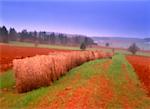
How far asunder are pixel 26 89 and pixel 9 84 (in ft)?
9.66

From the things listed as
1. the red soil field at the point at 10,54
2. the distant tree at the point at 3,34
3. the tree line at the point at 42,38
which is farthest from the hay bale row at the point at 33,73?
the tree line at the point at 42,38

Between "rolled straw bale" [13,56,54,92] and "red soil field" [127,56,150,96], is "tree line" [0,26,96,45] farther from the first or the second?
"rolled straw bale" [13,56,54,92]

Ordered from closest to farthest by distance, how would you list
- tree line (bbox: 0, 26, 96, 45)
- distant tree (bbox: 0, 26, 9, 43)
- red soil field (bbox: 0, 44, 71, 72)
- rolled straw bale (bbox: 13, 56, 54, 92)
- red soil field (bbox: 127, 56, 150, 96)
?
rolled straw bale (bbox: 13, 56, 54, 92) < red soil field (bbox: 127, 56, 150, 96) < red soil field (bbox: 0, 44, 71, 72) < distant tree (bbox: 0, 26, 9, 43) < tree line (bbox: 0, 26, 96, 45)

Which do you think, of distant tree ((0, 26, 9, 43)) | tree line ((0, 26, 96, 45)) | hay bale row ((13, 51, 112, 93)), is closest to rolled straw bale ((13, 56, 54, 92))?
hay bale row ((13, 51, 112, 93))

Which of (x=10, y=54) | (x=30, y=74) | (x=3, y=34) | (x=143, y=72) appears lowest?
(x=143, y=72)

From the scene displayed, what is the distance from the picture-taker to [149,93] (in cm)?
1731

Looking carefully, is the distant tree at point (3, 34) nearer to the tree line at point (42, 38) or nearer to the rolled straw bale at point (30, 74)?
the tree line at point (42, 38)

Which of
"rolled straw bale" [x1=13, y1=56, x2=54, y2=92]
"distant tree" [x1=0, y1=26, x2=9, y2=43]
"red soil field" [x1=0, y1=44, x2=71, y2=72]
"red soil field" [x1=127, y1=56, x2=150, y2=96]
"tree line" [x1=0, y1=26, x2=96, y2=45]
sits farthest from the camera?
"tree line" [x1=0, y1=26, x2=96, y2=45]

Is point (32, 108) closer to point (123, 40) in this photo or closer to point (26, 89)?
point (26, 89)

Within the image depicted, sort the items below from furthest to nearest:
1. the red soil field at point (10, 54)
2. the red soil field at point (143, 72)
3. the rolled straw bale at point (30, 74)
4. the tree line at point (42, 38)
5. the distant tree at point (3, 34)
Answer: the tree line at point (42, 38) → the distant tree at point (3, 34) → the red soil field at point (10, 54) → the red soil field at point (143, 72) → the rolled straw bale at point (30, 74)

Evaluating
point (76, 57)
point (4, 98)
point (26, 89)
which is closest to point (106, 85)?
point (26, 89)

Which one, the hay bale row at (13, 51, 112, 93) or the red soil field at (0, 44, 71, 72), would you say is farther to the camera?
the red soil field at (0, 44, 71, 72)

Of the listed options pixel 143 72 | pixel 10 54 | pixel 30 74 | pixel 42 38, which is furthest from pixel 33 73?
pixel 42 38

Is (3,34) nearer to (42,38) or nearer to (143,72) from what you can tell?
(42,38)
